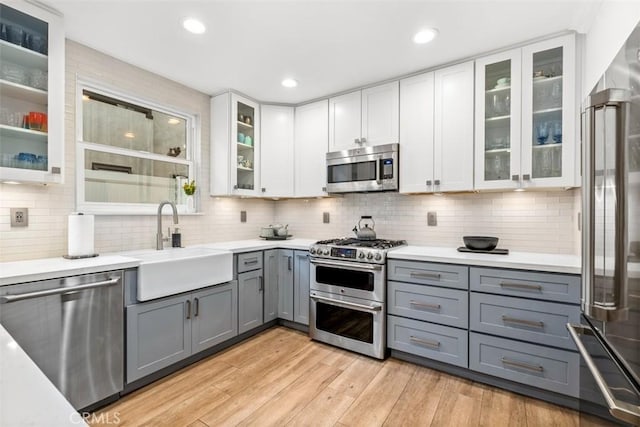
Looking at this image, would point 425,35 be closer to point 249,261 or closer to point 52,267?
point 249,261

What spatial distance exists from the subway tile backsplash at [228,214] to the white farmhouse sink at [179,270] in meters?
0.29

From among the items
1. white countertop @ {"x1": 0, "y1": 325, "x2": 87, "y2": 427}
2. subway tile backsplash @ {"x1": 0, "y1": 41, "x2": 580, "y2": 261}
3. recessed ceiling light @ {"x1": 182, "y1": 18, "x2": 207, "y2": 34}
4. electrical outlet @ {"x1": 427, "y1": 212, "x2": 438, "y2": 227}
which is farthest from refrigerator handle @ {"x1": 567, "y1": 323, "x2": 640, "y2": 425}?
recessed ceiling light @ {"x1": 182, "y1": 18, "x2": 207, "y2": 34}

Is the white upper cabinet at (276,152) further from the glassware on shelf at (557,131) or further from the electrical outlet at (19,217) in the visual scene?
the glassware on shelf at (557,131)

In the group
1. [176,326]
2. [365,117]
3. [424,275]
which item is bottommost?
[176,326]

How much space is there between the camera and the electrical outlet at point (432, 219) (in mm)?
2979

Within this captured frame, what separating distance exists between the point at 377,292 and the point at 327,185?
4.30ft

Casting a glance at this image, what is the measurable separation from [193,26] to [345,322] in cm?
266

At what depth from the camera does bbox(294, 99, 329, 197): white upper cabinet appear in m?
3.39

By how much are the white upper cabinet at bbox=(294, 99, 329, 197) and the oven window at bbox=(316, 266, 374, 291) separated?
0.95 metres

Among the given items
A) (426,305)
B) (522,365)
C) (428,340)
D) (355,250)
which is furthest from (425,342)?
(355,250)

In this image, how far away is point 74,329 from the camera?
1.75 meters

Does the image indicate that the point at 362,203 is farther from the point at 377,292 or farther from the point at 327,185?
the point at 377,292

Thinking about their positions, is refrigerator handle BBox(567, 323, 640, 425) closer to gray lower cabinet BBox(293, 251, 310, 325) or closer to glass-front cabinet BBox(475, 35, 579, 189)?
glass-front cabinet BBox(475, 35, 579, 189)

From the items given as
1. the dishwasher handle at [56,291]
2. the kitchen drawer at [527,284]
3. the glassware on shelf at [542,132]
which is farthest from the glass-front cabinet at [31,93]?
the glassware on shelf at [542,132]
